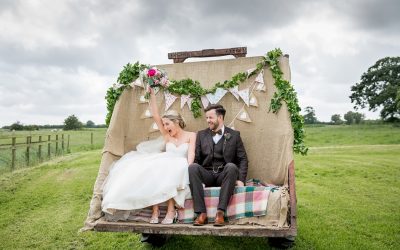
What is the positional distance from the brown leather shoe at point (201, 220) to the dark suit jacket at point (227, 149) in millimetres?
1087

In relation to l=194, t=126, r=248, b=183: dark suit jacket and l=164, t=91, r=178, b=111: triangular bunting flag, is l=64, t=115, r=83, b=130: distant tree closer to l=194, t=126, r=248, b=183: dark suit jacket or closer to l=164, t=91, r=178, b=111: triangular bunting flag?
l=164, t=91, r=178, b=111: triangular bunting flag

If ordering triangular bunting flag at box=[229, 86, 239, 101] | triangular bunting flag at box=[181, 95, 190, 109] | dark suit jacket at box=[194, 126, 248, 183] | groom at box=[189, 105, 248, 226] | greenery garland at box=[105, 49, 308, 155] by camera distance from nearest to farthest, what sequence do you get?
groom at box=[189, 105, 248, 226] < greenery garland at box=[105, 49, 308, 155] < dark suit jacket at box=[194, 126, 248, 183] < triangular bunting flag at box=[229, 86, 239, 101] < triangular bunting flag at box=[181, 95, 190, 109]

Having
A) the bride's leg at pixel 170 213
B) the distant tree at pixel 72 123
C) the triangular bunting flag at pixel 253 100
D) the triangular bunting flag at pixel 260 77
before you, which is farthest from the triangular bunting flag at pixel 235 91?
the distant tree at pixel 72 123

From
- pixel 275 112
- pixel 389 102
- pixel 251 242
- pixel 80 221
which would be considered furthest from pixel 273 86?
pixel 389 102

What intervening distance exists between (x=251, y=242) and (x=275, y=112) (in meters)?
1.93

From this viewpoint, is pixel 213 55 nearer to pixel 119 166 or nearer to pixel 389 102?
pixel 119 166

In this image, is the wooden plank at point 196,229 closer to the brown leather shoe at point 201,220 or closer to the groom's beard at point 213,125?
the brown leather shoe at point 201,220

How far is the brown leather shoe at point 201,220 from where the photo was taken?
4105mm

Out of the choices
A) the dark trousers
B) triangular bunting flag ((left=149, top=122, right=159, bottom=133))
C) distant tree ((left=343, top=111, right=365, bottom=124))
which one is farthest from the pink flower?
distant tree ((left=343, top=111, right=365, bottom=124))

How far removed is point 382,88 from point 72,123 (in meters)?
52.9

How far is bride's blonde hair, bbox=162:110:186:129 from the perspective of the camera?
5.45 meters

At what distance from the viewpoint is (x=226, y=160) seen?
205 inches

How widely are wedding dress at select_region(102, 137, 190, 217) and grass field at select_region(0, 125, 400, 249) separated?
1.42 metres

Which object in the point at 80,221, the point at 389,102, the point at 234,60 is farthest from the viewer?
the point at 389,102
